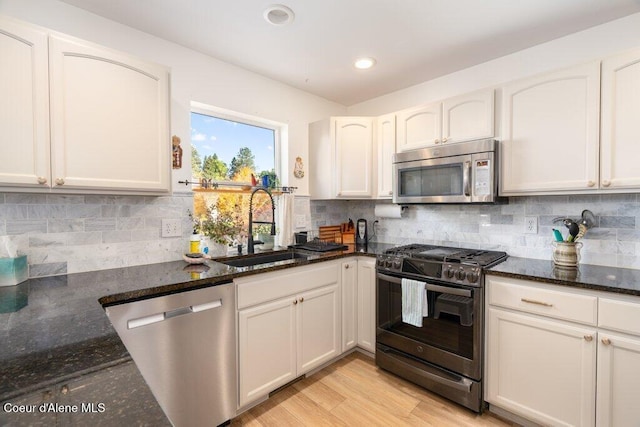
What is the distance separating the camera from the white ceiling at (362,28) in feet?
5.71

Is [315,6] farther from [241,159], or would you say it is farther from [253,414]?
[253,414]

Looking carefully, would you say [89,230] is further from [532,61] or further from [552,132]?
[532,61]

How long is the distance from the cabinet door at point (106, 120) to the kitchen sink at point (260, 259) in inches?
30.0

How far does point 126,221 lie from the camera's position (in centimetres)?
195

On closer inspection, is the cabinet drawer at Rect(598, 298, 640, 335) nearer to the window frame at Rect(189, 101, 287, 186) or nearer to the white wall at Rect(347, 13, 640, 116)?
the white wall at Rect(347, 13, 640, 116)

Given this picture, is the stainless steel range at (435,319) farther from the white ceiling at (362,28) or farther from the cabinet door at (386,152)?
the white ceiling at (362,28)

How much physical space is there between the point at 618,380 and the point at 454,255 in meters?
1.01

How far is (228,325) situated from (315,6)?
1.92 meters

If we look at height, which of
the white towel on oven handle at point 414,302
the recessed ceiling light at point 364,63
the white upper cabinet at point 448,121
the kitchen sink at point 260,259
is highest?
the recessed ceiling light at point 364,63

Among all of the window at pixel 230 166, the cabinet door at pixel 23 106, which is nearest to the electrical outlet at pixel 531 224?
the window at pixel 230 166

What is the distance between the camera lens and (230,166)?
2580 mm

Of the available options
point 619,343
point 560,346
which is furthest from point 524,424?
point 619,343

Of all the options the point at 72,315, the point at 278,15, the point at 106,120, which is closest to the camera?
the point at 72,315

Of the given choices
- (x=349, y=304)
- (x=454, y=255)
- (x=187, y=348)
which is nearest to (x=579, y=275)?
(x=454, y=255)
